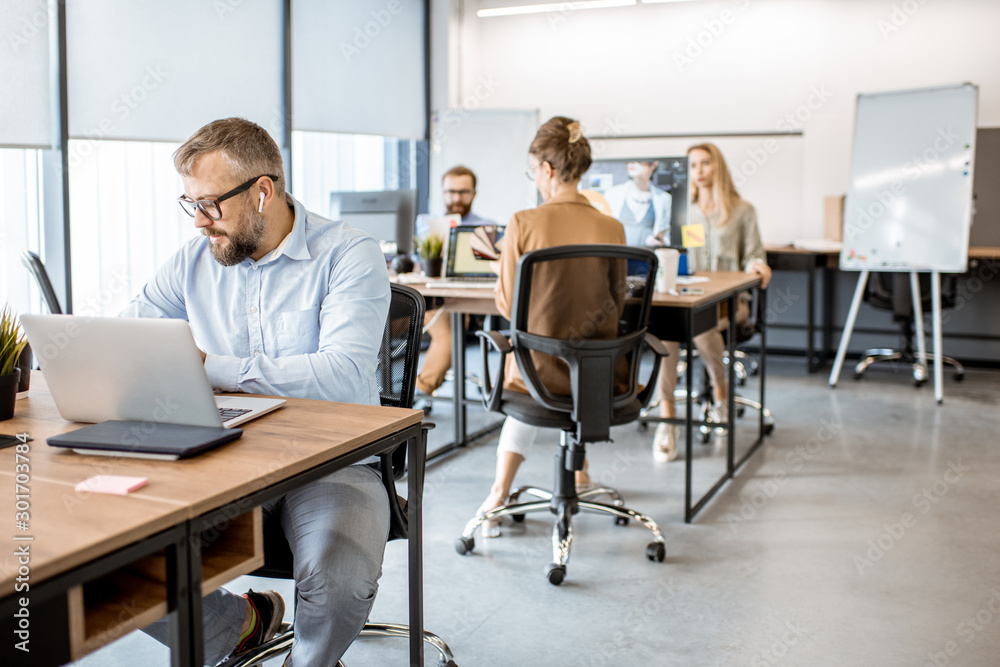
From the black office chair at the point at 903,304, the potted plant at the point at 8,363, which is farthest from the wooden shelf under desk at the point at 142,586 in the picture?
the black office chair at the point at 903,304

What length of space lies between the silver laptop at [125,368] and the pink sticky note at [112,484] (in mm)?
194

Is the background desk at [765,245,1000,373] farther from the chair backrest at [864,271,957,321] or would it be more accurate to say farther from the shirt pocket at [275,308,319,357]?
the shirt pocket at [275,308,319,357]

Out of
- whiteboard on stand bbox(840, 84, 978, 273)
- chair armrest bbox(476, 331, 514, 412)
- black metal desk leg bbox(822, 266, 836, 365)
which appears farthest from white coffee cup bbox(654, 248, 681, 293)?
black metal desk leg bbox(822, 266, 836, 365)

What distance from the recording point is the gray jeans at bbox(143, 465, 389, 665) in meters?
Result: 1.46

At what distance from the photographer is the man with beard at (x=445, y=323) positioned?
4488 millimetres

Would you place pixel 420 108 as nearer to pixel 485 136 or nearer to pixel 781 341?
pixel 485 136

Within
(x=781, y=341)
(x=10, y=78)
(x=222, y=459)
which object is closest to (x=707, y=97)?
(x=781, y=341)

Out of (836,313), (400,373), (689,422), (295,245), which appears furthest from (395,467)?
(836,313)

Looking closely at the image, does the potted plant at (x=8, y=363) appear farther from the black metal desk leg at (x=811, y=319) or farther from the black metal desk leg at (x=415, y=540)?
the black metal desk leg at (x=811, y=319)

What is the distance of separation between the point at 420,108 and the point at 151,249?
2.70 meters

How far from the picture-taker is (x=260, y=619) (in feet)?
5.96

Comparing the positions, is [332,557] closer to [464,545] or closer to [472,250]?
[464,545]

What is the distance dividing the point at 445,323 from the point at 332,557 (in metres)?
3.13

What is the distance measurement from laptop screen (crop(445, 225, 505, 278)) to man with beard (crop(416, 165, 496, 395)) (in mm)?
469
